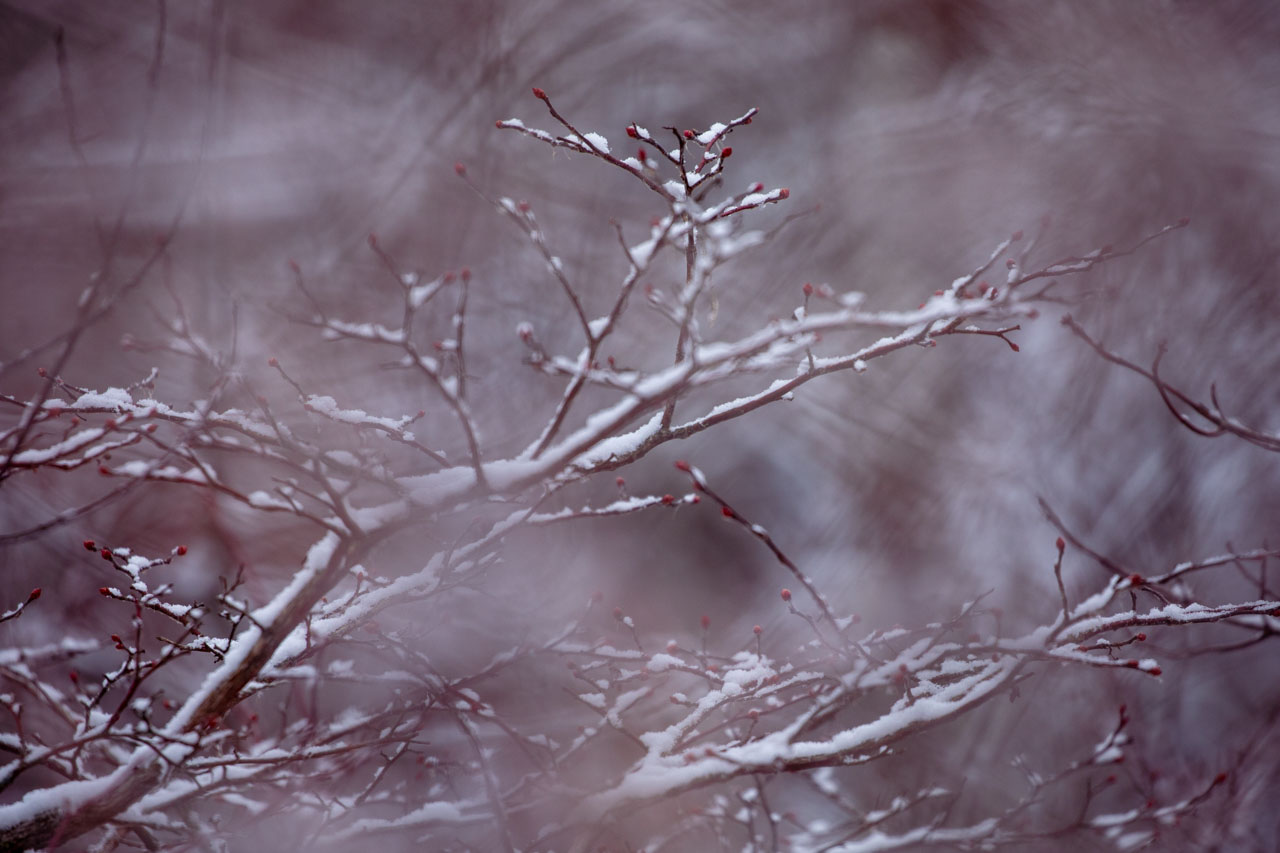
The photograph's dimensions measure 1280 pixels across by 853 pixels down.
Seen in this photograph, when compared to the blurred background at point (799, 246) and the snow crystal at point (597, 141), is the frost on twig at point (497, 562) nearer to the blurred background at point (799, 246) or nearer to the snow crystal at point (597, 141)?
the snow crystal at point (597, 141)

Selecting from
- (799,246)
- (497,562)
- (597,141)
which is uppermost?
(799,246)

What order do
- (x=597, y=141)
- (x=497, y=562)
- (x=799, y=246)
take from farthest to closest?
(x=799, y=246) → (x=497, y=562) → (x=597, y=141)

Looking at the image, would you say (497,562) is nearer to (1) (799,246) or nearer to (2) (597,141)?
(2) (597,141)

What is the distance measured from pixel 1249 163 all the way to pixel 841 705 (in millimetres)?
7580

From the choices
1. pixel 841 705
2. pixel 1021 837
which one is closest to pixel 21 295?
pixel 841 705

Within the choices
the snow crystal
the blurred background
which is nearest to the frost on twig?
the snow crystal

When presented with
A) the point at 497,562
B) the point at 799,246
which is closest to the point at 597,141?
the point at 497,562

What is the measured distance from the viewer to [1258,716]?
5273mm

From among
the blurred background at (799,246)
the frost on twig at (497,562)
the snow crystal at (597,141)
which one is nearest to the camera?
the frost on twig at (497,562)

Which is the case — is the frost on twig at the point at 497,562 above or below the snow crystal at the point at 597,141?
below

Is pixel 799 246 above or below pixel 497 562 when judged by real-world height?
above

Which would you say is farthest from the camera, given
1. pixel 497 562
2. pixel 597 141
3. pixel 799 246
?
pixel 799 246

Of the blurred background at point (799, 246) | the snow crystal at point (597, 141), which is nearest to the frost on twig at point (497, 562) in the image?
the snow crystal at point (597, 141)

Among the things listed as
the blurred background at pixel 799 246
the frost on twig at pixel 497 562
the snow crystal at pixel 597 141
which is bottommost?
the frost on twig at pixel 497 562
